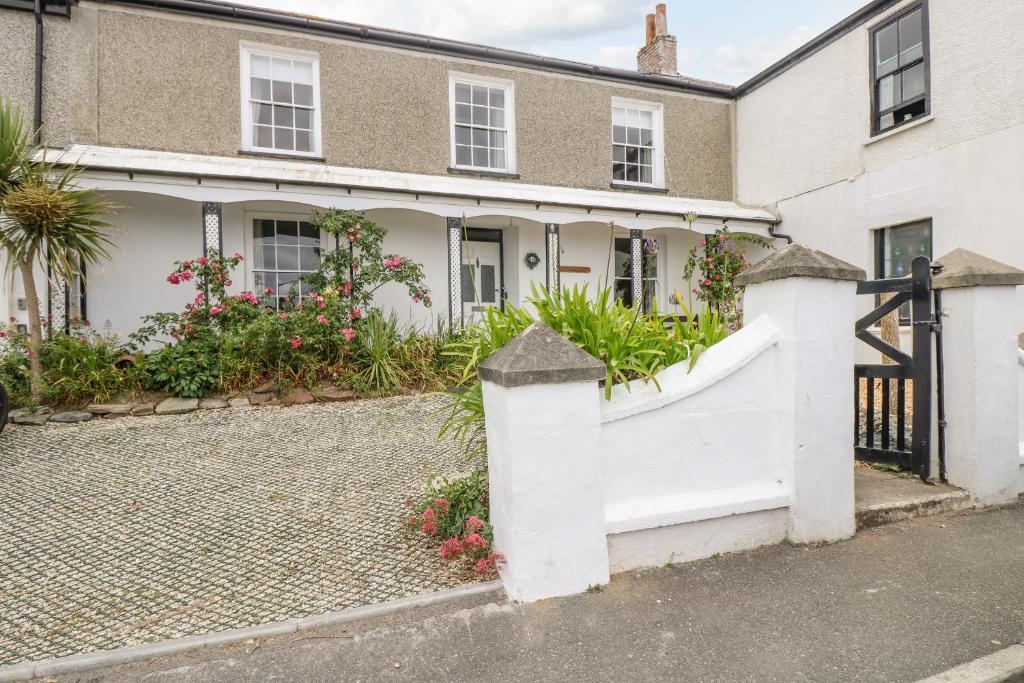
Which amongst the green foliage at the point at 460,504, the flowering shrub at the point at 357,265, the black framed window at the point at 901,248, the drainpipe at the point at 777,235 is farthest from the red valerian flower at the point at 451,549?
the drainpipe at the point at 777,235

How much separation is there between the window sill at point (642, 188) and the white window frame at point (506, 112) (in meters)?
2.11

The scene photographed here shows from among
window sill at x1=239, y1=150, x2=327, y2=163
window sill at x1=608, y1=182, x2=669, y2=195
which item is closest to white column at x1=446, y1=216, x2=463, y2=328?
window sill at x1=239, y1=150, x2=327, y2=163

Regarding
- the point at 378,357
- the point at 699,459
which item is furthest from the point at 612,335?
the point at 378,357

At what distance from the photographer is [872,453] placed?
12.8 ft

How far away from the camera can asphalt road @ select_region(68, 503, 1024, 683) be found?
2.12 metres

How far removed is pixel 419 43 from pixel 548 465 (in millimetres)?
9391

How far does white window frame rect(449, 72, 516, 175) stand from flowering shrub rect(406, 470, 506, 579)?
25.7 feet

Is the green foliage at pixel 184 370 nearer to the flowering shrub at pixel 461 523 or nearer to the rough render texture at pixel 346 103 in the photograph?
the rough render texture at pixel 346 103

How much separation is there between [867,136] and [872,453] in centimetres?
738

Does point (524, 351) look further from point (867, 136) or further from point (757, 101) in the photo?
point (757, 101)

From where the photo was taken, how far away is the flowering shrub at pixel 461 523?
2797 millimetres

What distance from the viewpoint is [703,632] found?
7.64ft

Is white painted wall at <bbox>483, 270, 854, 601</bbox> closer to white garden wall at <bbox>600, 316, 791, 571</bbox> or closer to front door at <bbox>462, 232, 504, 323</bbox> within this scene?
white garden wall at <bbox>600, 316, 791, 571</bbox>

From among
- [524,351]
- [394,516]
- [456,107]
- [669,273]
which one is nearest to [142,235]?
[456,107]
